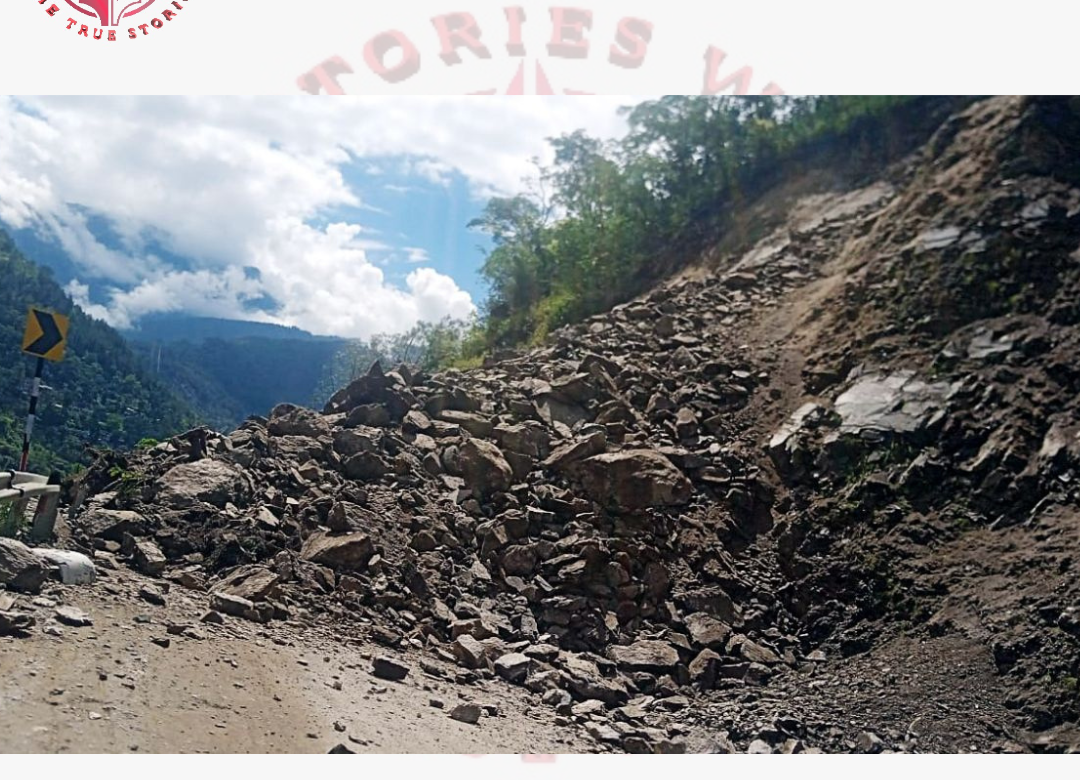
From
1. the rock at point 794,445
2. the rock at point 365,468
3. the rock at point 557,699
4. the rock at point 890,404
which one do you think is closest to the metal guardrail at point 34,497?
the rock at point 365,468

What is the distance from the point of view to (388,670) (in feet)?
17.5

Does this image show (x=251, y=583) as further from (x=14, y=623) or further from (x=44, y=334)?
(x=44, y=334)

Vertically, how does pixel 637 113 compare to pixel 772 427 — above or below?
above

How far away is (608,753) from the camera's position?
4.97 meters

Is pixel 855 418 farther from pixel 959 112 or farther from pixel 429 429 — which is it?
pixel 959 112

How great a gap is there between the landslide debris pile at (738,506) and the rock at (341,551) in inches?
0.9

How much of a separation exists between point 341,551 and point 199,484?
53.3 inches

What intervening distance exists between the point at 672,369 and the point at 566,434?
2.21 meters

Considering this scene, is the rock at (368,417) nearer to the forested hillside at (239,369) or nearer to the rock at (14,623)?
the rock at (14,623)

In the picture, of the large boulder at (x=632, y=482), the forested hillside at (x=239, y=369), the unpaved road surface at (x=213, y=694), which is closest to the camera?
the unpaved road surface at (x=213, y=694)

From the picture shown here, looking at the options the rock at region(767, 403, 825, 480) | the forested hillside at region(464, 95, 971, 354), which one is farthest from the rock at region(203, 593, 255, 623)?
the forested hillside at region(464, 95, 971, 354)

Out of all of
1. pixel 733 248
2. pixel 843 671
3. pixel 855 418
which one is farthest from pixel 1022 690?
pixel 733 248

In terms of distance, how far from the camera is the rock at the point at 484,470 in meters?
7.93

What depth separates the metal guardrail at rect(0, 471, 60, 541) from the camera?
541cm
